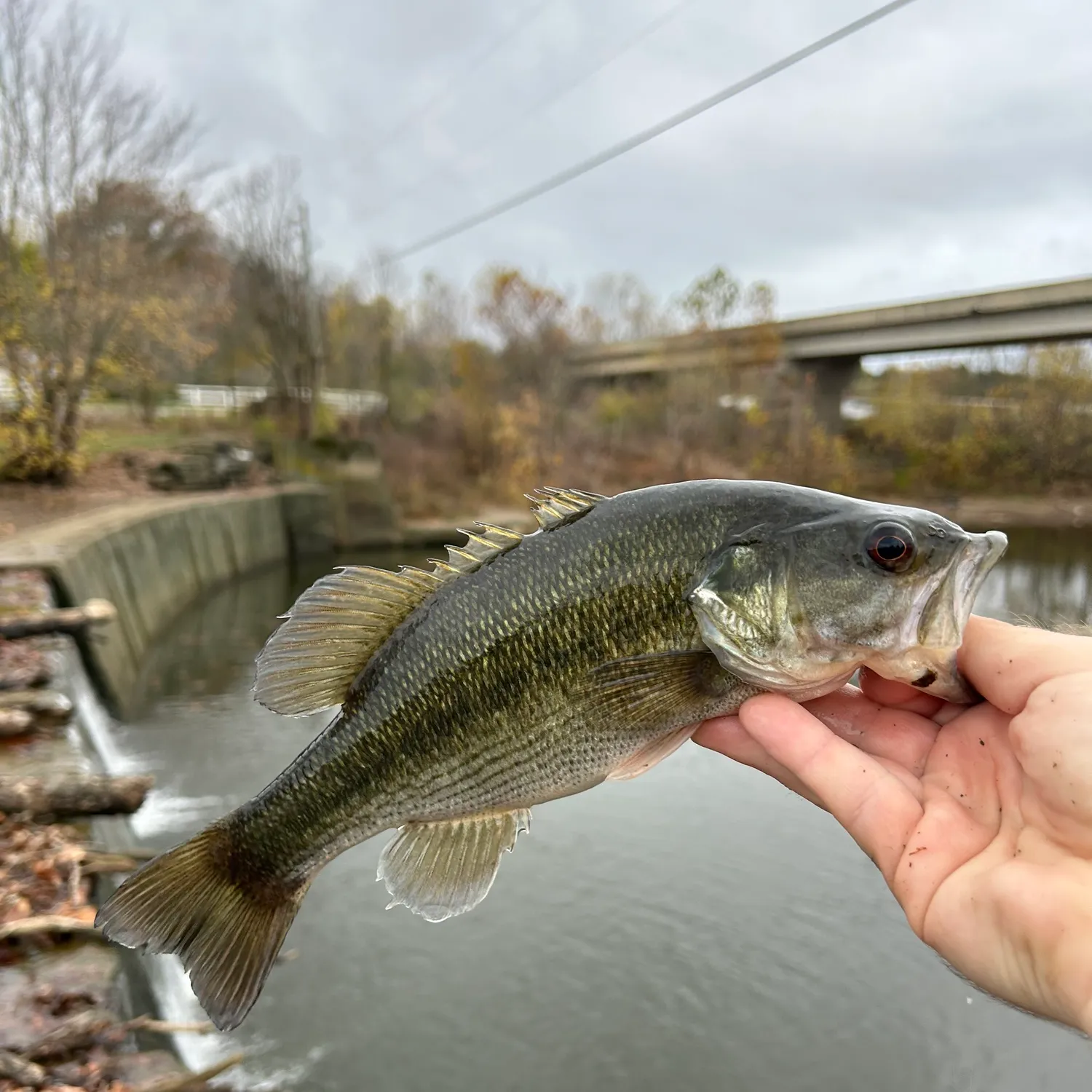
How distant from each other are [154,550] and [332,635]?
1462 centimetres

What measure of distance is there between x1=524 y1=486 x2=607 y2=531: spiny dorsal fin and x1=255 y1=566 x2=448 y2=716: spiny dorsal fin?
329 mm

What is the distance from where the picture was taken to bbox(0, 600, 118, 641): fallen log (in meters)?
7.86

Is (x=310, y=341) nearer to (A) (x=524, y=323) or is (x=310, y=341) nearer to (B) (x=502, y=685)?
(A) (x=524, y=323)

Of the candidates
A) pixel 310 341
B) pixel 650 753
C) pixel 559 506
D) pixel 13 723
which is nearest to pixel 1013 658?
pixel 650 753

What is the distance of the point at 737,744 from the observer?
2398 mm

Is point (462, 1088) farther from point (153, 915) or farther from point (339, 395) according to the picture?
point (339, 395)

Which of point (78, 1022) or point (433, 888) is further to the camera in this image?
point (78, 1022)

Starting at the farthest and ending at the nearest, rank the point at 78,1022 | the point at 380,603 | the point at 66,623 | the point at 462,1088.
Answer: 1. the point at 66,623
2. the point at 462,1088
3. the point at 78,1022
4. the point at 380,603

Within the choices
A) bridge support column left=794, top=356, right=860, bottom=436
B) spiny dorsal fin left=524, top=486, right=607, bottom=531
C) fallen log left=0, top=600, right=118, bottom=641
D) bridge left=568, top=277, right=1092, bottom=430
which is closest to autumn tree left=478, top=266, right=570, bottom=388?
bridge left=568, top=277, right=1092, bottom=430

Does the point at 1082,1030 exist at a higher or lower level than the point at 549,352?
lower

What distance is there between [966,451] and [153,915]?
3254 cm

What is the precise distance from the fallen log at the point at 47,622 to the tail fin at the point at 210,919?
277 inches

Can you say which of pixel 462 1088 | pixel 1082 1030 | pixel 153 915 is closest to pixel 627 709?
pixel 1082 1030

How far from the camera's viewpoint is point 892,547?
1933 millimetres
